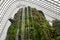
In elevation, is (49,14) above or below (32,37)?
below

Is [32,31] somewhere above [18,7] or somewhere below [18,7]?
above

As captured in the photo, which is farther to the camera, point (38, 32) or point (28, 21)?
point (28, 21)

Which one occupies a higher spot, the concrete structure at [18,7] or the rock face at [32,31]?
the rock face at [32,31]

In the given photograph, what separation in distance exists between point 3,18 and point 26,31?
17.9m

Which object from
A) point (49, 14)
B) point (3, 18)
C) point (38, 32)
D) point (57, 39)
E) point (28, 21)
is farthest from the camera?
point (49, 14)

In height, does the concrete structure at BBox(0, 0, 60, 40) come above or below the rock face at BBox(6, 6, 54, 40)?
below

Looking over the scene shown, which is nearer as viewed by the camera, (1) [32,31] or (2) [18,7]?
(1) [32,31]

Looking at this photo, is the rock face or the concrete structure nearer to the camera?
the rock face

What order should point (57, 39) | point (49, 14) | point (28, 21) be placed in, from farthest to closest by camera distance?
point (49, 14) → point (28, 21) → point (57, 39)

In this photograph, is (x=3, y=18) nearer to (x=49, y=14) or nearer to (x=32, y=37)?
(x=49, y=14)

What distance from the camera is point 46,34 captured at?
50.6 ft

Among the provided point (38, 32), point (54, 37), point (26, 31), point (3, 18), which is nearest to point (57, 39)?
point (54, 37)

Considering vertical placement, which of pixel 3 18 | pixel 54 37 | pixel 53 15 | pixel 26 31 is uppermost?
pixel 26 31

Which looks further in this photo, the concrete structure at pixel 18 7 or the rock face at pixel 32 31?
the concrete structure at pixel 18 7
